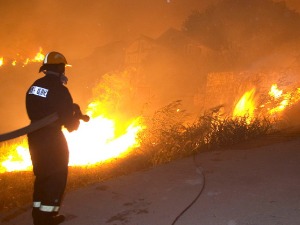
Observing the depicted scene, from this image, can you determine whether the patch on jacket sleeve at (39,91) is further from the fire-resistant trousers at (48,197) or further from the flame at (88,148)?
the flame at (88,148)

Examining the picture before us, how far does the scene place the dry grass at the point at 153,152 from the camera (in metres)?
4.91

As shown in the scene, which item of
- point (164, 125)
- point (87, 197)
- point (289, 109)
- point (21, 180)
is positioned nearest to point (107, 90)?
point (289, 109)

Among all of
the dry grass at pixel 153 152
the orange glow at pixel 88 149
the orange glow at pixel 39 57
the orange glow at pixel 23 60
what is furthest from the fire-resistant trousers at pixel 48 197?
the orange glow at pixel 39 57

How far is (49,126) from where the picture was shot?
11.0ft

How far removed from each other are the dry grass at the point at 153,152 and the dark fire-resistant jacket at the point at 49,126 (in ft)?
3.92

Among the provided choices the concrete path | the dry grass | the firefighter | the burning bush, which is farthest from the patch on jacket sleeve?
the burning bush

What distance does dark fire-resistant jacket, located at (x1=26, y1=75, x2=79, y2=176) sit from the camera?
3334 millimetres

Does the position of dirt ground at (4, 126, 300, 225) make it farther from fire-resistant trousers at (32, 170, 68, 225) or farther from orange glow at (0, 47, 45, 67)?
orange glow at (0, 47, 45, 67)

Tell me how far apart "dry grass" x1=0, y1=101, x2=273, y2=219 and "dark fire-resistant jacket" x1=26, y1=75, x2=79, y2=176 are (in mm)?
1193

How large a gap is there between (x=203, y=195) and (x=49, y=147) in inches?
74.0

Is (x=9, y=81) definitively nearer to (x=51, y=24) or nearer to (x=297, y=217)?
(x=51, y=24)

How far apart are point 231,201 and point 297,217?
702 millimetres

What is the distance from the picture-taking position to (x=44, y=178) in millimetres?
3322

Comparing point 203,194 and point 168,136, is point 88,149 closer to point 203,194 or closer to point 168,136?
point 168,136
